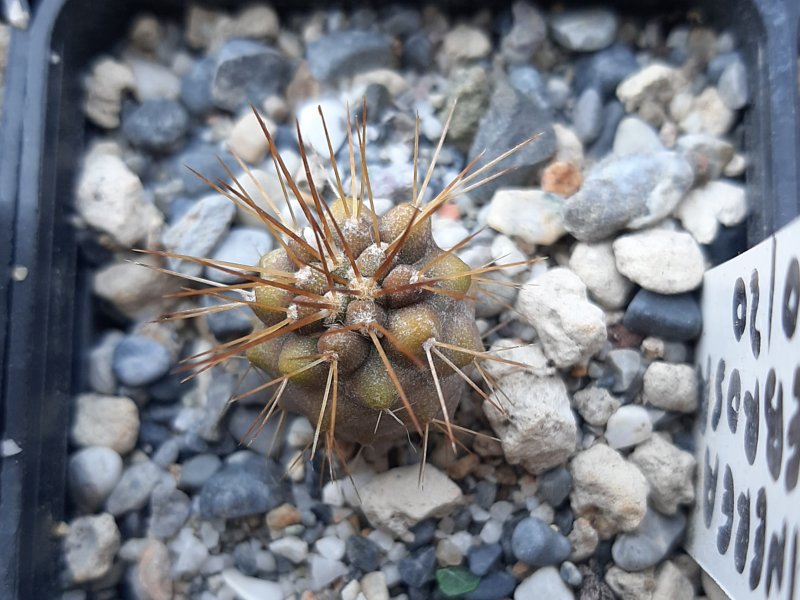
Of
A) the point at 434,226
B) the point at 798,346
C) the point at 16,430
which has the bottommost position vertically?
the point at 16,430

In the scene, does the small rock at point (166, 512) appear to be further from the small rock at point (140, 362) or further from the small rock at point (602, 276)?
the small rock at point (602, 276)

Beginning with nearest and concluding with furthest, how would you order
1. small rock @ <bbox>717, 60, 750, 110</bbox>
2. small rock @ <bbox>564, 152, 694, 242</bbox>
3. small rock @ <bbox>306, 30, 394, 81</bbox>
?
small rock @ <bbox>564, 152, 694, 242</bbox>, small rock @ <bbox>717, 60, 750, 110</bbox>, small rock @ <bbox>306, 30, 394, 81</bbox>

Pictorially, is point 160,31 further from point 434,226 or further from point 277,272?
point 277,272

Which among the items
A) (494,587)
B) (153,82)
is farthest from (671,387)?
(153,82)

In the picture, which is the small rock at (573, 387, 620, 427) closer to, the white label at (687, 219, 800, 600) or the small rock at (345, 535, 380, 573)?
the white label at (687, 219, 800, 600)

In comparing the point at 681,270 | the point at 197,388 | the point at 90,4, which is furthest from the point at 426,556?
the point at 90,4

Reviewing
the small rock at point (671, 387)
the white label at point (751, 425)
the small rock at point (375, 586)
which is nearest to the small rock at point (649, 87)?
the white label at point (751, 425)

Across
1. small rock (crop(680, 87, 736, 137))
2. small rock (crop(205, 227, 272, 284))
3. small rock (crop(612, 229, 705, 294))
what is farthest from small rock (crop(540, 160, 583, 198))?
small rock (crop(205, 227, 272, 284))
